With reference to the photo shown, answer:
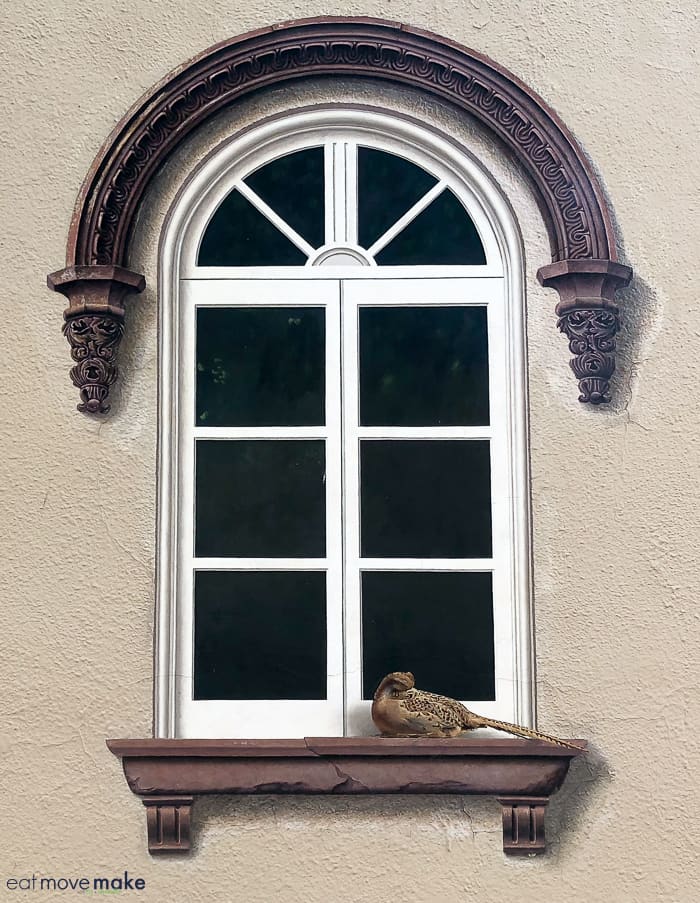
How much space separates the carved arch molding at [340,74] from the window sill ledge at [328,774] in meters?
1.13

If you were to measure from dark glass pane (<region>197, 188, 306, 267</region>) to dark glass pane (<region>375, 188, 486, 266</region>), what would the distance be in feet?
1.03

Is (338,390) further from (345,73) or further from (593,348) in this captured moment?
(345,73)

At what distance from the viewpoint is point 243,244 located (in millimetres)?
4414

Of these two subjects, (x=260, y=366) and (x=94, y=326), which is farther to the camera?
(x=260, y=366)

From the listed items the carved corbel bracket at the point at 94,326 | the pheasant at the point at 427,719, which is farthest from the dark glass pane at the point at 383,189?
the pheasant at the point at 427,719

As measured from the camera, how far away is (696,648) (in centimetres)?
409

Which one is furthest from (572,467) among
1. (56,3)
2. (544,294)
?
(56,3)

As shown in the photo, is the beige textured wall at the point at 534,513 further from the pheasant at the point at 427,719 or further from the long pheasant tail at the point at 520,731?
the pheasant at the point at 427,719

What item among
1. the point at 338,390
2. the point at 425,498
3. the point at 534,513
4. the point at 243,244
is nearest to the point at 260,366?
the point at 338,390

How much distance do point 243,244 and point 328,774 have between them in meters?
1.74

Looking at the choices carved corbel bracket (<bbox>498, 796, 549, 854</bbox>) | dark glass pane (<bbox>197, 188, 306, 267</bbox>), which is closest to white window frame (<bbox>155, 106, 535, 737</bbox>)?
dark glass pane (<bbox>197, 188, 306, 267</bbox>)

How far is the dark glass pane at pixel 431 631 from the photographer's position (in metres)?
4.13

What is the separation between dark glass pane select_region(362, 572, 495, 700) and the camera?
163 inches

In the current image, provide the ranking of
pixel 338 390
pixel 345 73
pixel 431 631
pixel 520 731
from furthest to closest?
pixel 345 73
pixel 338 390
pixel 431 631
pixel 520 731
